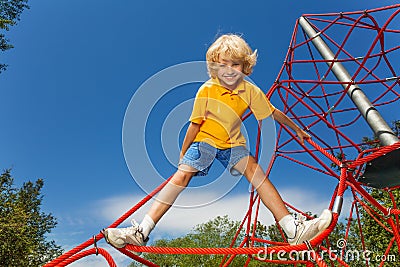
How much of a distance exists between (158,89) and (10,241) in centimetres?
1075

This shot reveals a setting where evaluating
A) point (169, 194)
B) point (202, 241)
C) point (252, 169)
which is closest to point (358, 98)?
point (252, 169)

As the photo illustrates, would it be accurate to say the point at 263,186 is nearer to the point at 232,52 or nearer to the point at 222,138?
the point at 222,138

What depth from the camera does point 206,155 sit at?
258cm

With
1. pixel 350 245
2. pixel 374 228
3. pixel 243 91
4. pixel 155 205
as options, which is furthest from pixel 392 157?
pixel 350 245

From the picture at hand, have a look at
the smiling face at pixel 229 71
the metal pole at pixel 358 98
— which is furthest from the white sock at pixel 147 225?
the metal pole at pixel 358 98

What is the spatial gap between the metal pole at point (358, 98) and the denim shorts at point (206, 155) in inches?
71.8

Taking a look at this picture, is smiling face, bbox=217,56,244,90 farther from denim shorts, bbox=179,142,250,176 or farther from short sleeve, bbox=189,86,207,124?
denim shorts, bbox=179,142,250,176

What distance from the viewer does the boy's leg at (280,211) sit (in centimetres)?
223

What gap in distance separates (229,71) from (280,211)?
93cm

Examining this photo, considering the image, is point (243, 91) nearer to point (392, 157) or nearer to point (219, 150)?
point (219, 150)

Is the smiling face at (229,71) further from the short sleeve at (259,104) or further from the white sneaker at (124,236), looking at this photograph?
the white sneaker at (124,236)

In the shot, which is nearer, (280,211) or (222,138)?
(280,211)

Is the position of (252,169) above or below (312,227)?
above

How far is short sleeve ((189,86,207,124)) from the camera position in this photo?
2602 mm
